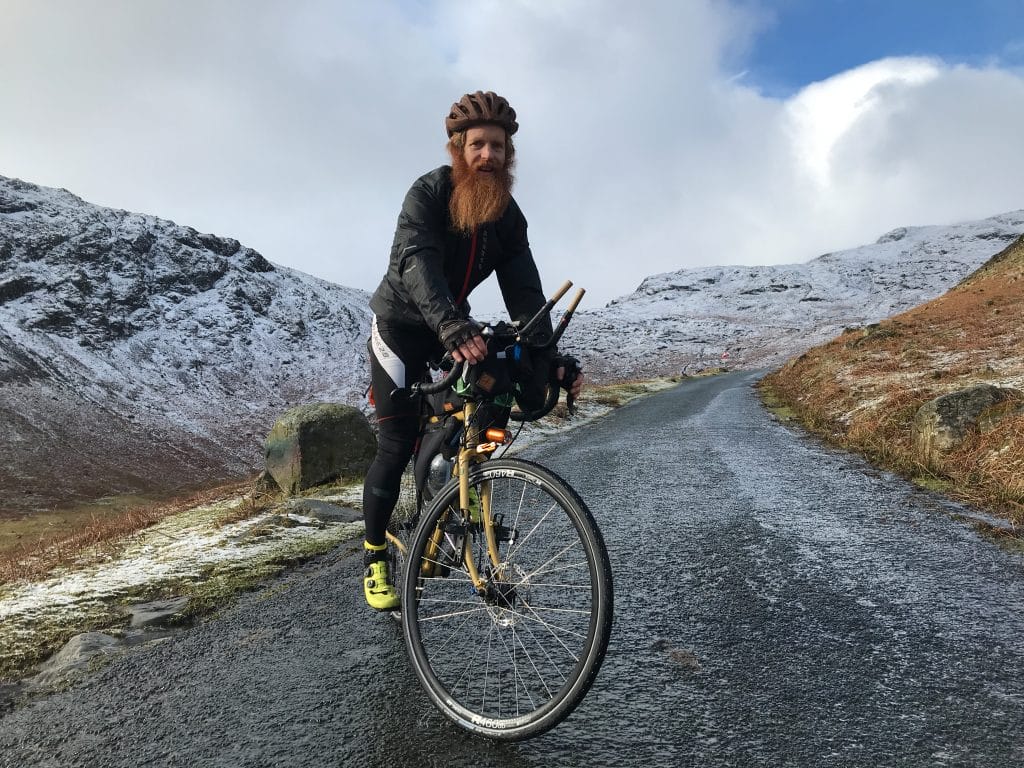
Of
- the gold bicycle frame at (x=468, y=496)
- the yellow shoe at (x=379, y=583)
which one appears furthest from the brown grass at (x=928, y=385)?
the yellow shoe at (x=379, y=583)

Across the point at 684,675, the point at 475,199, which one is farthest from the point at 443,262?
the point at 684,675

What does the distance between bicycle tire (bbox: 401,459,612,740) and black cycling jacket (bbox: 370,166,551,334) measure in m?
0.81

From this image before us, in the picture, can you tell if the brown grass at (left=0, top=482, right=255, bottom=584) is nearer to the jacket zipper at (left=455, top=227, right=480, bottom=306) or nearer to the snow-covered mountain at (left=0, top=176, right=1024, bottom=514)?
the jacket zipper at (left=455, top=227, right=480, bottom=306)

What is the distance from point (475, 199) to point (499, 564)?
177 cm

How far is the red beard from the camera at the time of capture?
3006mm

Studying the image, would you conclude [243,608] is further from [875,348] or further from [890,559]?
[875,348]

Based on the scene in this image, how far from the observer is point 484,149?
121 inches

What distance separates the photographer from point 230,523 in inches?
270

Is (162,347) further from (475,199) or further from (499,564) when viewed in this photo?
(499,564)

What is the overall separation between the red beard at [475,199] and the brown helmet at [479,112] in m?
0.24

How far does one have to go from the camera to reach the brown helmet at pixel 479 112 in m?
3.10

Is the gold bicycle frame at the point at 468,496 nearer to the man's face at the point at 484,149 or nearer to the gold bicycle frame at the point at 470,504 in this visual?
the gold bicycle frame at the point at 470,504

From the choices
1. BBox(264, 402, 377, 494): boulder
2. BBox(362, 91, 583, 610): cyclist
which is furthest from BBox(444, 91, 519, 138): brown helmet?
BBox(264, 402, 377, 494): boulder

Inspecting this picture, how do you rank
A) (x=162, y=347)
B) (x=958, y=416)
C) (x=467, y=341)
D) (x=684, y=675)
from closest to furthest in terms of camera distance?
(x=467, y=341) < (x=684, y=675) < (x=958, y=416) < (x=162, y=347)
